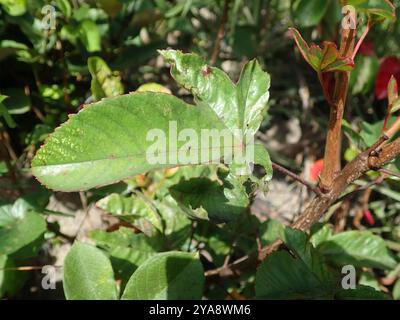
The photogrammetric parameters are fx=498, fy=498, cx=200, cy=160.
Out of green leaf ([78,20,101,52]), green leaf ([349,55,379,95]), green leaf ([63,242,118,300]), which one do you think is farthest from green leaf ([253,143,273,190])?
green leaf ([349,55,379,95])

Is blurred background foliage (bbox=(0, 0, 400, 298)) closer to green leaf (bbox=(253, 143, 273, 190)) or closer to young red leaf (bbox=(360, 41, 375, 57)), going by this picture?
young red leaf (bbox=(360, 41, 375, 57))

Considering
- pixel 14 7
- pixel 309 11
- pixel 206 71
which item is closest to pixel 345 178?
pixel 206 71

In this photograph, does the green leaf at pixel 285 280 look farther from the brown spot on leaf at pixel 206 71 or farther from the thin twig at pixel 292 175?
the brown spot on leaf at pixel 206 71

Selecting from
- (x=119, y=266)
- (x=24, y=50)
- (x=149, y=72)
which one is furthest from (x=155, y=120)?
(x=149, y=72)

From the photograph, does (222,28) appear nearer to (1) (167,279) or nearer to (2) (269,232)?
(2) (269,232)

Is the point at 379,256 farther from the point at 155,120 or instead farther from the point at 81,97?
the point at 81,97
